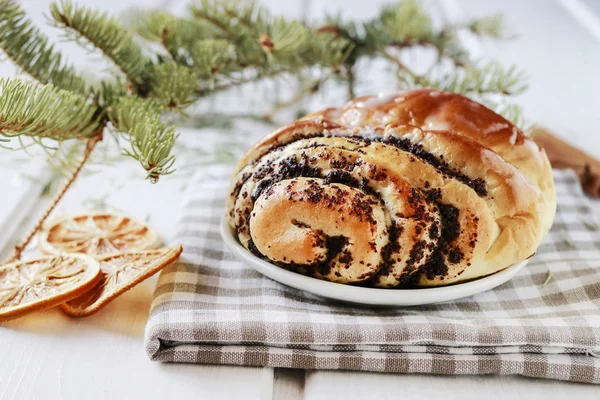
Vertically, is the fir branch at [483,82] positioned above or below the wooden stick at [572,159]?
above

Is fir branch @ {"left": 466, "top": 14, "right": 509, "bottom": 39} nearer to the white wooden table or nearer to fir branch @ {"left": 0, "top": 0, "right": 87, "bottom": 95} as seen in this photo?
the white wooden table

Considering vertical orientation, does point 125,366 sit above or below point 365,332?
below

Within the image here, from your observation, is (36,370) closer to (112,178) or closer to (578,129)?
(112,178)

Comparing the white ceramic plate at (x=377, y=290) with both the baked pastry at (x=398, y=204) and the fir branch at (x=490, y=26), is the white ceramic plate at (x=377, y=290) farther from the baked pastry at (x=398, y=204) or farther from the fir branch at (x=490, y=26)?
the fir branch at (x=490, y=26)

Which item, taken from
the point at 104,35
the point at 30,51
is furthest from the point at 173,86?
the point at 30,51

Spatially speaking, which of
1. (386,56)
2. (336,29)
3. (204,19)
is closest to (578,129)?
(386,56)

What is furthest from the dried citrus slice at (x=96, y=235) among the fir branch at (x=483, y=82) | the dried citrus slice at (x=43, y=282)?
the fir branch at (x=483, y=82)

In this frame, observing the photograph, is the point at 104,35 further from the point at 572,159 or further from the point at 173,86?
the point at 572,159

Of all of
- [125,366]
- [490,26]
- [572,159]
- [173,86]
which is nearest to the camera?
Answer: [125,366]
